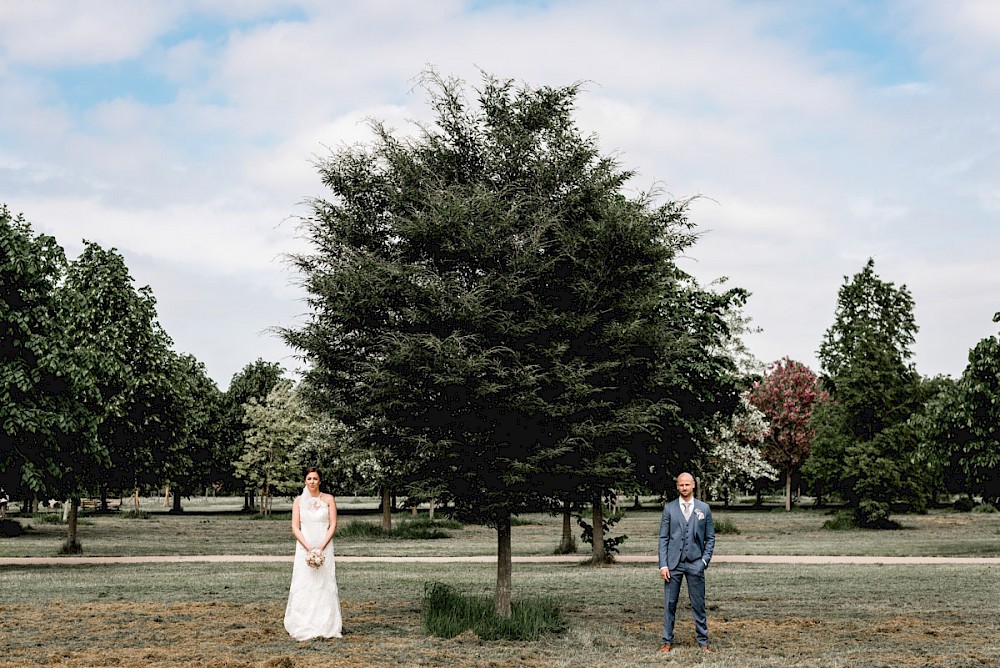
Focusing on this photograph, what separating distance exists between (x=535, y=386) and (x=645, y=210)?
291cm

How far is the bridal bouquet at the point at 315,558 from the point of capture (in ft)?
40.8

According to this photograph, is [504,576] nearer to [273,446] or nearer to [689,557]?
[689,557]

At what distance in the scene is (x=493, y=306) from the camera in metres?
12.9

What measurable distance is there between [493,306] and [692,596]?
4.23m

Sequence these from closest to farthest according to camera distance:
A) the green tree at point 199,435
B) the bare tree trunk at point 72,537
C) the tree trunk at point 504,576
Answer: the tree trunk at point 504,576
the bare tree trunk at point 72,537
the green tree at point 199,435

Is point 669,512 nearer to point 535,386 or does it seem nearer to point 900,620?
Result: point 535,386

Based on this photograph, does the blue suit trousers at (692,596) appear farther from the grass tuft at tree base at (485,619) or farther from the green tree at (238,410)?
the green tree at (238,410)

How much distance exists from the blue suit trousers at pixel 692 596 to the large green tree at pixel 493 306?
1.66 m

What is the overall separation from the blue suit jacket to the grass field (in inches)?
41.7

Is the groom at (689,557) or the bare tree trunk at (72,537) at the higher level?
the groom at (689,557)

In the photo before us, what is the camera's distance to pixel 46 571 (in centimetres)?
2309

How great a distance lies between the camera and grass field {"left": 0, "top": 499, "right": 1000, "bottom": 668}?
11258mm

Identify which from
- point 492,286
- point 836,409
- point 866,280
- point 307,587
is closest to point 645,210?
point 492,286

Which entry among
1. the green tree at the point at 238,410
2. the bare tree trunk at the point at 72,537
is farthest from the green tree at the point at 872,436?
the green tree at the point at 238,410
